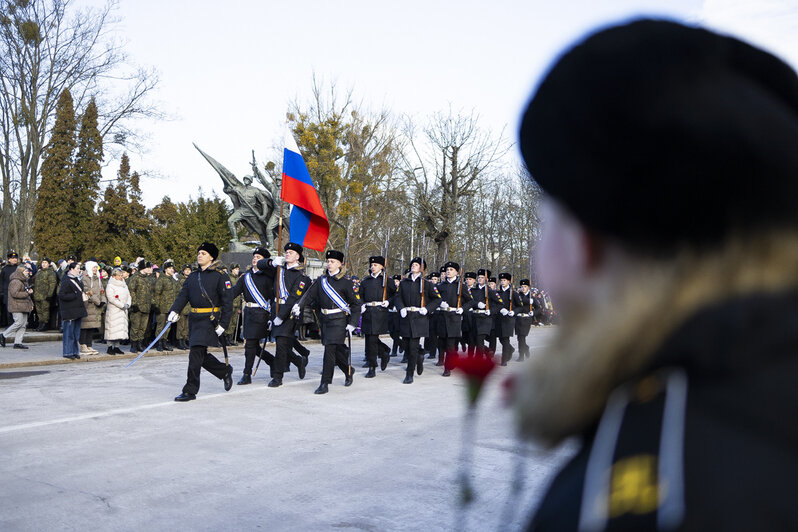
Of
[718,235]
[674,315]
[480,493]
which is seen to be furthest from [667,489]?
[480,493]

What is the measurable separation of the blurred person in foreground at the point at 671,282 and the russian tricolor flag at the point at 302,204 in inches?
433

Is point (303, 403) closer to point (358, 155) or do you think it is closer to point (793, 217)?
point (793, 217)

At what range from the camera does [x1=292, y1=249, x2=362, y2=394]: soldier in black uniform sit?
409 inches

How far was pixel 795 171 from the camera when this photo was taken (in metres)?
0.87

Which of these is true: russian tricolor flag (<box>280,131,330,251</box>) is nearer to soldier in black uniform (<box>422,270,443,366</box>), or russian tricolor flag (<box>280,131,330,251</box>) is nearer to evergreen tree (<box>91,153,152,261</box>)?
soldier in black uniform (<box>422,270,443,366</box>)

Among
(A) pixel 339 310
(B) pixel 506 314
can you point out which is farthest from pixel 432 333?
(A) pixel 339 310

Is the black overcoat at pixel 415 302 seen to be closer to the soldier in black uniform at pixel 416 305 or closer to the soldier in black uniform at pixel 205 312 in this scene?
the soldier in black uniform at pixel 416 305

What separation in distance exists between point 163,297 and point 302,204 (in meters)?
5.44

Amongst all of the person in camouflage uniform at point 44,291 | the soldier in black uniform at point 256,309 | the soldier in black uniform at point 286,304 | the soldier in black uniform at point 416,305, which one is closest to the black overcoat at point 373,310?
the soldier in black uniform at point 416,305

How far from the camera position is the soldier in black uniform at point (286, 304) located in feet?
34.2

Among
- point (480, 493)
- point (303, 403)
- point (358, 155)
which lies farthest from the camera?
point (358, 155)

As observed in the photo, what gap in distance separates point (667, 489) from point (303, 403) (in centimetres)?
839

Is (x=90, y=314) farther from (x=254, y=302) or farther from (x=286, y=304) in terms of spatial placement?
(x=286, y=304)

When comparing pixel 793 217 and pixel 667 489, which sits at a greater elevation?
pixel 793 217
